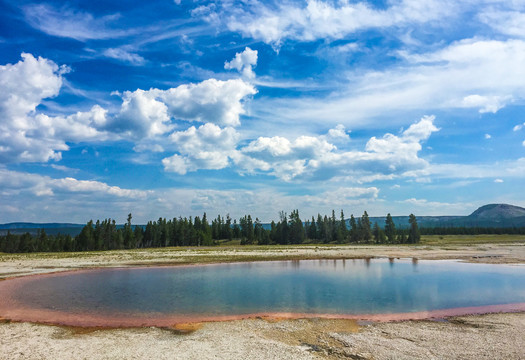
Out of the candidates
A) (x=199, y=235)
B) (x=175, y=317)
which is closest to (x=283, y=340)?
(x=175, y=317)

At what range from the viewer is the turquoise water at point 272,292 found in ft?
82.8

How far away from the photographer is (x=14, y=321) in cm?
2130

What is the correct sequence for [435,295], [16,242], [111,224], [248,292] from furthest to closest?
[111,224]
[16,242]
[248,292]
[435,295]

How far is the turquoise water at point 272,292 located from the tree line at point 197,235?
8677 cm

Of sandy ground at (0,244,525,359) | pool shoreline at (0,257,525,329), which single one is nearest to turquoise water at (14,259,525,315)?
pool shoreline at (0,257,525,329)

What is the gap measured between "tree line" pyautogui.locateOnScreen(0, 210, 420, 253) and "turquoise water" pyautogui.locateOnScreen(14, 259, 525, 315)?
86765 millimetres

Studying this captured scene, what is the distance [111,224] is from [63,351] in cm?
12971

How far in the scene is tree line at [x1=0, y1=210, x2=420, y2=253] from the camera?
120125 mm

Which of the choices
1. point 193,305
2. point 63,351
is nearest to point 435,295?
point 193,305

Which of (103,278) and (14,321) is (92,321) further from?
(103,278)

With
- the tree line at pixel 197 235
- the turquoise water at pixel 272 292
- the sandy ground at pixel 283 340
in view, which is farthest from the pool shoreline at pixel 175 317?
the tree line at pixel 197 235

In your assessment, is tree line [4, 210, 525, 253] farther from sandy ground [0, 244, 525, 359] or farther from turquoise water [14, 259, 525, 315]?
sandy ground [0, 244, 525, 359]

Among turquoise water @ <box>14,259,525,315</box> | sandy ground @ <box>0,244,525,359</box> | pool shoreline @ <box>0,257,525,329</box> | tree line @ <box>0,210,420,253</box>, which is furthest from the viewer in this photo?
tree line @ <box>0,210,420,253</box>

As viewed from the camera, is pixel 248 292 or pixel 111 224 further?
pixel 111 224
